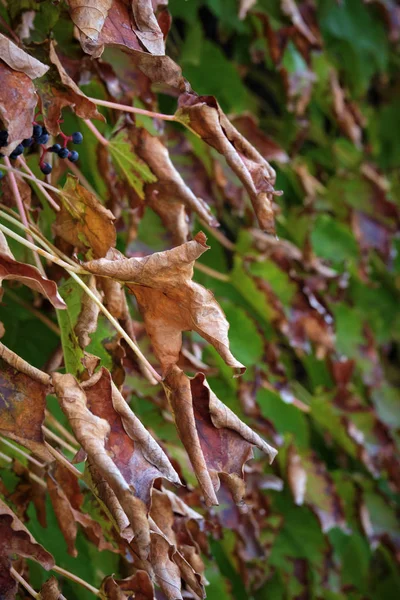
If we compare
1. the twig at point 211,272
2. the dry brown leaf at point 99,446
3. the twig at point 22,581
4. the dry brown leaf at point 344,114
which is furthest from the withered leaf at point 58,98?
the dry brown leaf at point 344,114

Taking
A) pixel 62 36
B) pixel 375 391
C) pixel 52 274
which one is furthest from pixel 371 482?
pixel 62 36

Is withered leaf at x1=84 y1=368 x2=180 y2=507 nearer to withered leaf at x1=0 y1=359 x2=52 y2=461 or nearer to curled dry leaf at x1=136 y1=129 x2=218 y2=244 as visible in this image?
withered leaf at x1=0 y1=359 x2=52 y2=461

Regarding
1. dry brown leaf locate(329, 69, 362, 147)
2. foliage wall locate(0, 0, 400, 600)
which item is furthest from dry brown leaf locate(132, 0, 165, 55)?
dry brown leaf locate(329, 69, 362, 147)

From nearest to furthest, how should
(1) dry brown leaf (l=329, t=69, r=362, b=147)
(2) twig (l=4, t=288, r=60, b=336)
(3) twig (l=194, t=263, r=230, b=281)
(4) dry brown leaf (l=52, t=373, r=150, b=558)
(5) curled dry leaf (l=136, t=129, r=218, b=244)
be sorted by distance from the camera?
1. (4) dry brown leaf (l=52, t=373, r=150, b=558)
2. (5) curled dry leaf (l=136, t=129, r=218, b=244)
3. (2) twig (l=4, t=288, r=60, b=336)
4. (3) twig (l=194, t=263, r=230, b=281)
5. (1) dry brown leaf (l=329, t=69, r=362, b=147)

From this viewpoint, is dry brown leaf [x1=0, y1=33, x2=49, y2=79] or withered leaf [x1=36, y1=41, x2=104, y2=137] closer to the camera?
dry brown leaf [x1=0, y1=33, x2=49, y2=79]

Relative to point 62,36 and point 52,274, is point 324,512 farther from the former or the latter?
point 62,36

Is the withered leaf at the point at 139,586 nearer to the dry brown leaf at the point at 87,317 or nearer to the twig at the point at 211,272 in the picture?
the dry brown leaf at the point at 87,317

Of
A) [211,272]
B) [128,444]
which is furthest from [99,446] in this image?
[211,272]
